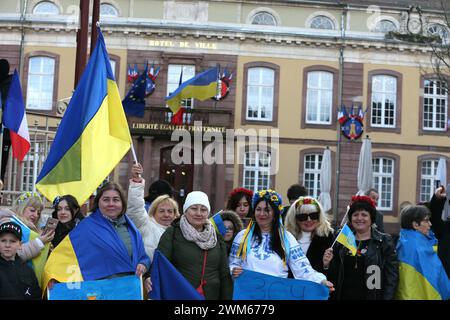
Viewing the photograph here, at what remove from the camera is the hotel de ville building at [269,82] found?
28.2m

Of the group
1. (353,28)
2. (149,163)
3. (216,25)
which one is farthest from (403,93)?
(149,163)

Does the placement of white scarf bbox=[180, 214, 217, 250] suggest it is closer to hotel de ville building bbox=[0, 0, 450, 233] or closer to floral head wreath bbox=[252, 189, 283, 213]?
floral head wreath bbox=[252, 189, 283, 213]

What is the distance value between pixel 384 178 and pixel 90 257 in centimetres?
2579

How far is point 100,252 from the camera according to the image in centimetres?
540

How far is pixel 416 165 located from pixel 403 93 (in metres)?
3.38

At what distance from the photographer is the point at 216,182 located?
27703 mm

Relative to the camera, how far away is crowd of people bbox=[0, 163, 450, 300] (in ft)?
17.7

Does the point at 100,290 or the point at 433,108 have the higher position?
the point at 433,108

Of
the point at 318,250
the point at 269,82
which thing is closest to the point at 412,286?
the point at 318,250

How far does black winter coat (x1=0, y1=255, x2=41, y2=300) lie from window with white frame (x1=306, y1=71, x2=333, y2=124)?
2479 cm

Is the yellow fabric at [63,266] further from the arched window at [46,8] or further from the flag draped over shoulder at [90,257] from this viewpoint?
the arched window at [46,8]

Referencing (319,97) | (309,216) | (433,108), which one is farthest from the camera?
(433,108)

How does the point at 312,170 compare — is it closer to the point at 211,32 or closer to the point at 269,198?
the point at 211,32

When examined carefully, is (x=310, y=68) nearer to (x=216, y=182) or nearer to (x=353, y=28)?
(x=353, y=28)
